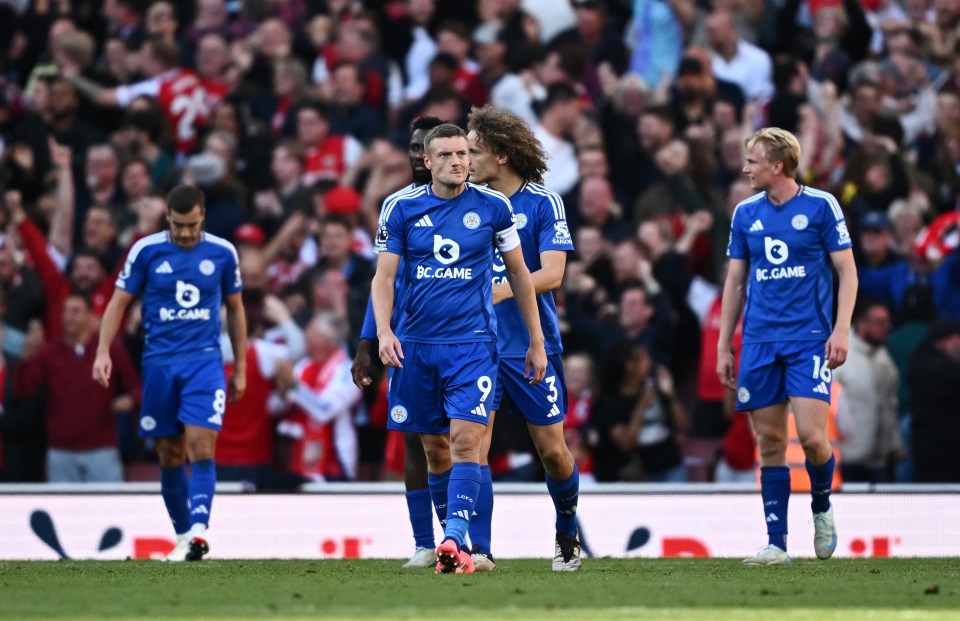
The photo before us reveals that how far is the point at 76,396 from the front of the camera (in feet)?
44.3

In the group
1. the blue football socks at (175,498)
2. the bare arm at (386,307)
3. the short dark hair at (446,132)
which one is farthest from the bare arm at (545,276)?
the blue football socks at (175,498)

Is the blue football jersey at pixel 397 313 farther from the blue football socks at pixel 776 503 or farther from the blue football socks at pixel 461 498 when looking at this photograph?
the blue football socks at pixel 776 503

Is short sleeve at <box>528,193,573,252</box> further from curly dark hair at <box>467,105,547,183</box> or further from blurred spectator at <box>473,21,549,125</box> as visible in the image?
blurred spectator at <box>473,21,549,125</box>

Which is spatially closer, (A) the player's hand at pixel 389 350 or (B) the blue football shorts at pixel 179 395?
(A) the player's hand at pixel 389 350

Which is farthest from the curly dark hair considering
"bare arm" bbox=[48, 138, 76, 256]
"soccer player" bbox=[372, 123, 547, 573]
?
"bare arm" bbox=[48, 138, 76, 256]

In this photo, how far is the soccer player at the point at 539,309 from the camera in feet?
29.7

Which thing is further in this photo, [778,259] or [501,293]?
[778,259]

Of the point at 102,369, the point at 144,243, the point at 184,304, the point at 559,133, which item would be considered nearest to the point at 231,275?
the point at 184,304

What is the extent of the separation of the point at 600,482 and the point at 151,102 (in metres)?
6.29

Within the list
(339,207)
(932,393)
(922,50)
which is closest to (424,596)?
(932,393)

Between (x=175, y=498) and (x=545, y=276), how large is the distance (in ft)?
10.4

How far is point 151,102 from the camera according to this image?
16.5m

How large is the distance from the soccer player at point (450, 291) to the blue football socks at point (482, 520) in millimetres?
490

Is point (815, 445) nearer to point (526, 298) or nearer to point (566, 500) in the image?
point (566, 500)
